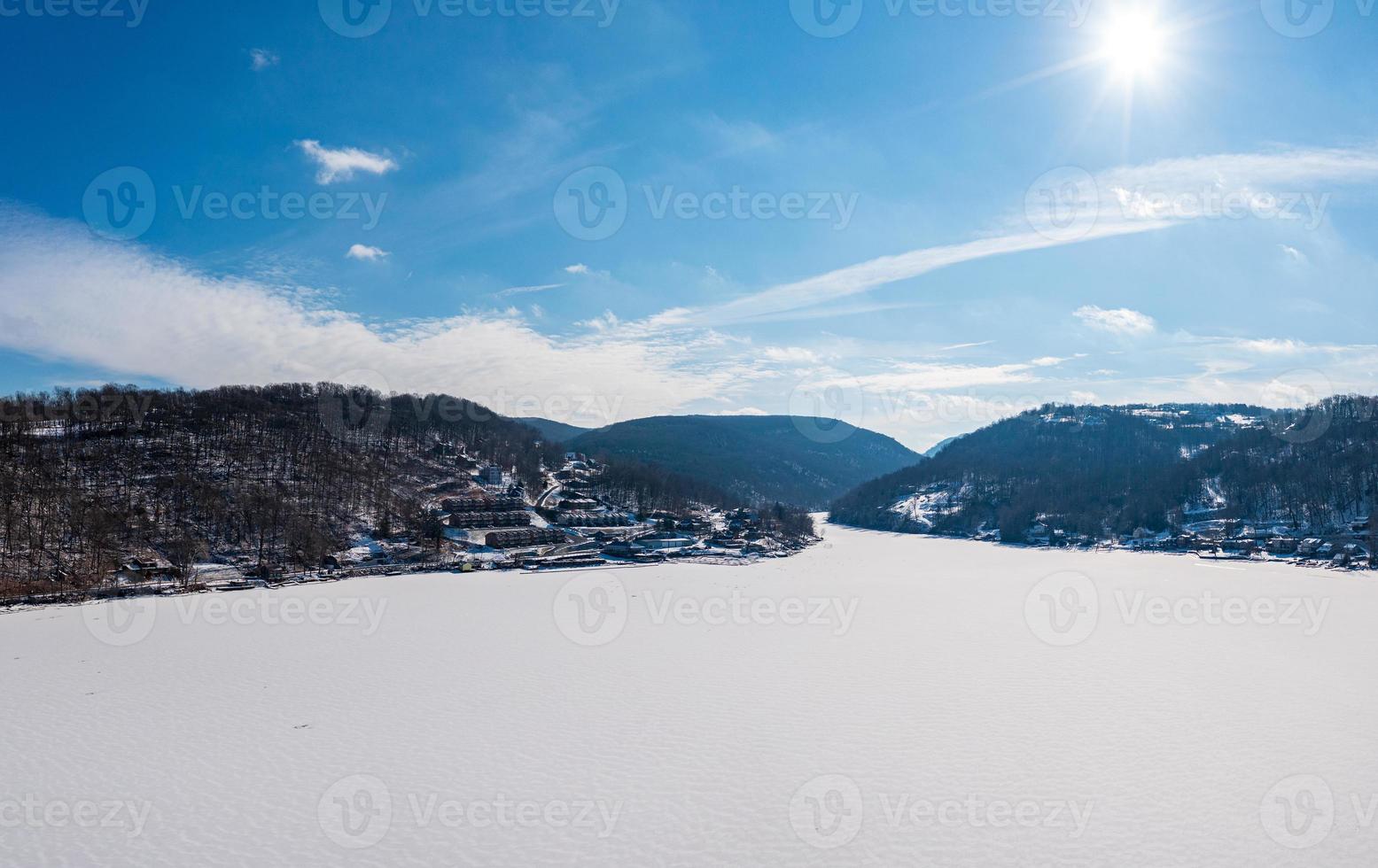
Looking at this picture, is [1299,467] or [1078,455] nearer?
[1299,467]

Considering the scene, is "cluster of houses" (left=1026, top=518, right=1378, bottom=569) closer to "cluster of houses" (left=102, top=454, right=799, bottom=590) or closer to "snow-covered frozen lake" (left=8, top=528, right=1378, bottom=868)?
"cluster of houses" (left=102, top=454, right=799, bottom=590)

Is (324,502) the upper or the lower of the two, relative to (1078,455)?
lower

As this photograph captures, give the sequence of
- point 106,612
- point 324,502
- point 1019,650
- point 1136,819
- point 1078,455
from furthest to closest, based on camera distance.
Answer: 1. point 1078,455
2. point 324,502
3. point 106,612
4. point 1019,650
5. point 1136,819

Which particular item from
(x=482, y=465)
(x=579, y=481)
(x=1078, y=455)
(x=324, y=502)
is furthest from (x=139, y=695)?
(x=1078, y=455)

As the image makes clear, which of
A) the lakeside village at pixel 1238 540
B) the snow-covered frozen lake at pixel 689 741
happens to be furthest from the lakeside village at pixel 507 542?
the lakeside village at pixel 1238 540

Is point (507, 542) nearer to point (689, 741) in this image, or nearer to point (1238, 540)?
point (689, 741)

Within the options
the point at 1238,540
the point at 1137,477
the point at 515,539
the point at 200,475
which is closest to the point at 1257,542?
the point at 1238,540

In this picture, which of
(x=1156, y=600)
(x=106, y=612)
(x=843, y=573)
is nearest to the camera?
(x=106, y=612)

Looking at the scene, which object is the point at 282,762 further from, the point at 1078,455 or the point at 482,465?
the point at 1078,455
